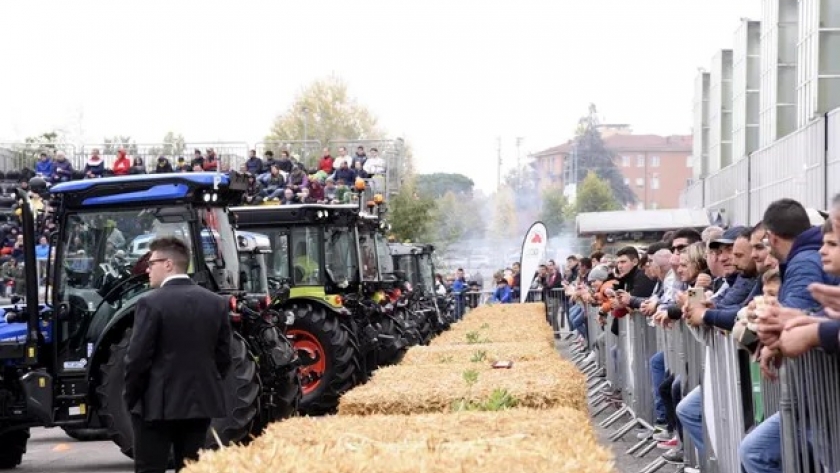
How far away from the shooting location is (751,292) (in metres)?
10.6

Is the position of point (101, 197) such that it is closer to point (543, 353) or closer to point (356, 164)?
point (543, 353)

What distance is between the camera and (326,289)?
22.3 m

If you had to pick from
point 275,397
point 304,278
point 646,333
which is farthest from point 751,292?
point 304,278

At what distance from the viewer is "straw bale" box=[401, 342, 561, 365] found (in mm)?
13070

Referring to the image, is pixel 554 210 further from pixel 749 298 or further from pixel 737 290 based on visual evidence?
pixel 749 298

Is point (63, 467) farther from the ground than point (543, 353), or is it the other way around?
point (543, 353)

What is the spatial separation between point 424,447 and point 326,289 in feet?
52.5

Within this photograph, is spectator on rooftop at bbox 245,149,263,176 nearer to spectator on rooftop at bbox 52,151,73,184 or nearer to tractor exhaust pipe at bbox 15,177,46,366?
spectator on rooftop at bbox 52,151,73,184

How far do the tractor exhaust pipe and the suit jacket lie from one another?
4.35 m

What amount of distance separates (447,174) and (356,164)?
12966cm

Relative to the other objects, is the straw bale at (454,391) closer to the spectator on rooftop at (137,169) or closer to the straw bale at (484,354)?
the straw bale at (484,354)

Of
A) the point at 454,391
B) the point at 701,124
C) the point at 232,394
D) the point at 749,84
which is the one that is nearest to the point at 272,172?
the point at 232,394

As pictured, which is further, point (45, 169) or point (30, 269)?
point (45, 169)

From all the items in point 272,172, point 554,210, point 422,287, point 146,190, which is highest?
point 272,172
